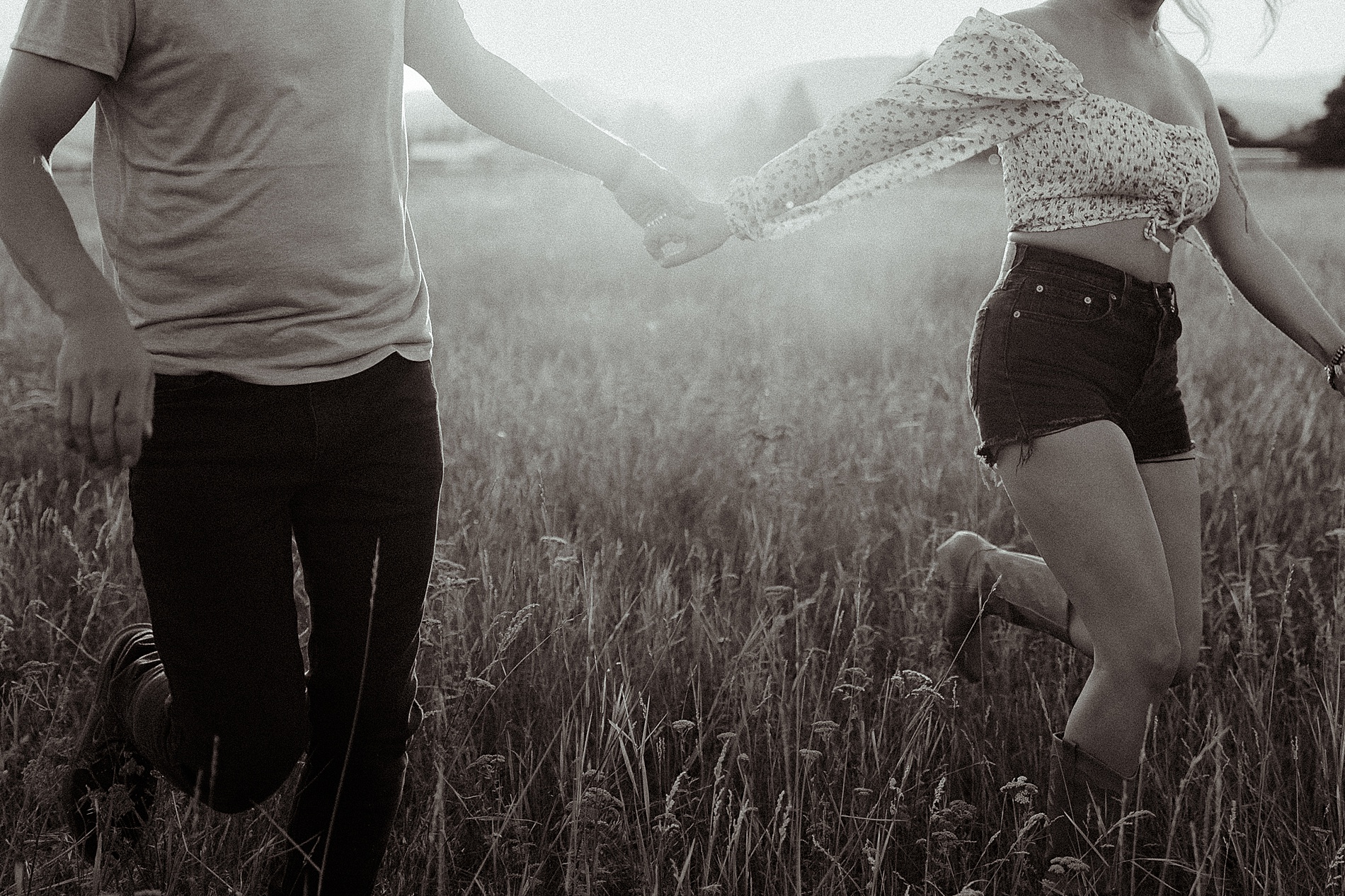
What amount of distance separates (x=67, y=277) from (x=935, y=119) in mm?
1710

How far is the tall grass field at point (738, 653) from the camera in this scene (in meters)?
1.99

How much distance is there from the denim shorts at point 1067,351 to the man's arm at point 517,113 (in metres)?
0.81

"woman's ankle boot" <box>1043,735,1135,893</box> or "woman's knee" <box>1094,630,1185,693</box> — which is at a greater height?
"woman's knee" <box>1094,630,1185,693</box>

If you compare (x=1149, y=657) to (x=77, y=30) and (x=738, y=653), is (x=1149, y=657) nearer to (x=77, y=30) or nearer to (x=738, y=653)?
(x=738, y=653)

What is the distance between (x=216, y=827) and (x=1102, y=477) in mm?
1885

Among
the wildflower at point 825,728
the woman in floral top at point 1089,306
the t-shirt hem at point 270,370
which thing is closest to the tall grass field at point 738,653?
the wildflower at point 825,728

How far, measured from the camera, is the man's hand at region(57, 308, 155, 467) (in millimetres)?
1349

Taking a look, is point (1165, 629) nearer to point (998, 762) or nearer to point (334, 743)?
point (998, 762)

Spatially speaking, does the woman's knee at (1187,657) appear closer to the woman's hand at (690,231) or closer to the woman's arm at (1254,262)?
the woman's arm at (1254,262)

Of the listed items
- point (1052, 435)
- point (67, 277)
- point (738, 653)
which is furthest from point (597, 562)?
point (67, 277)

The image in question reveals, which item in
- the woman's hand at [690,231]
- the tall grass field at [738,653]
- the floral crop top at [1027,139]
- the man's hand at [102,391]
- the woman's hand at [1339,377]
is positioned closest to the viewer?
the man's hand at [102,391]

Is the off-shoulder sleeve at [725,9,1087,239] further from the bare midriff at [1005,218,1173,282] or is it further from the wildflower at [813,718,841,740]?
the wildflower at [813,718,841,740]

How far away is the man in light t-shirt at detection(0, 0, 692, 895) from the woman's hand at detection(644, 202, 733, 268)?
756 millimetres

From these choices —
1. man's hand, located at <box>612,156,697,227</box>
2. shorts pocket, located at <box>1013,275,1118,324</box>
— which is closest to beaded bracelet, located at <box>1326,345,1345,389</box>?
shorts pocket, located at <box>1013,275,1118,324</box>
